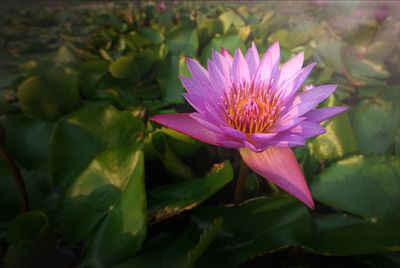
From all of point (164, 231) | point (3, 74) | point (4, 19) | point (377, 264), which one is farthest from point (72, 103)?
point (4, 19)

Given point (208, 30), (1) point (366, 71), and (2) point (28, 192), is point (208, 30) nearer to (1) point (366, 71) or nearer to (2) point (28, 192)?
(1) point (366, 71)

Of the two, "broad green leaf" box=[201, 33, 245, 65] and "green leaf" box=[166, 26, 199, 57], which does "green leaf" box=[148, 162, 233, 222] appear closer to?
"broad green leaf" box=[201, 33, 245, 65]

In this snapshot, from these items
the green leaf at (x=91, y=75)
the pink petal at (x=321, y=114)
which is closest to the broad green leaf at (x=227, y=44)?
the green leaf at (x=91, y=75)

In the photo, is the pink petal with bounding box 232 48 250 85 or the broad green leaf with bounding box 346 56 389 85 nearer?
the pink petal with bounding box 232 48 250 85

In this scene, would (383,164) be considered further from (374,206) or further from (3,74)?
(3,74)

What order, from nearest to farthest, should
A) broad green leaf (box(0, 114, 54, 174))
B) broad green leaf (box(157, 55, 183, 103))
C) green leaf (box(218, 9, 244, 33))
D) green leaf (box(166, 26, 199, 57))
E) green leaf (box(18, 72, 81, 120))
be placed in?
broad green leaf (box(0, 114, 54, 174)) → green leaf (box(18, 72, 81, 120)) → broad green leaf (box(157, 55, 183, 103)) → green leaf (box(166, 26, 199, 57)) → green leaf (box(218, 9, 244, 33))

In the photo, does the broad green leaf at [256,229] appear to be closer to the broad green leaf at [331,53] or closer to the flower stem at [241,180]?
the flower stem at [241,180]

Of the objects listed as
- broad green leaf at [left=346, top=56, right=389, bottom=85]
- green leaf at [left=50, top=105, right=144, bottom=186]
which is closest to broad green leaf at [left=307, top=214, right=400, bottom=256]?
green leaf at [left=50, top=105, right=144, bottom=186]
